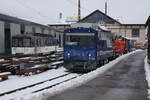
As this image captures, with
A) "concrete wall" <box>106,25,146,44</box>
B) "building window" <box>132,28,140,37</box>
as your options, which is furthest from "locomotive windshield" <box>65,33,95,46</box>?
"building window" <box>132,28,140,37</box>

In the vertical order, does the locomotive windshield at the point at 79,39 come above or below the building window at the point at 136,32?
below

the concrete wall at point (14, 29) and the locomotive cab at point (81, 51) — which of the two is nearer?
the locomotive cab at point (81, 51)

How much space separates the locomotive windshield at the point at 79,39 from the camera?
19506mm

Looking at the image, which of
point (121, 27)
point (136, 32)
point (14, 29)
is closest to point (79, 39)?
point (14, 29)

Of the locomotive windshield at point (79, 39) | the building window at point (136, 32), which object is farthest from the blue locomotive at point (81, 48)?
the building window at point (136, 32)

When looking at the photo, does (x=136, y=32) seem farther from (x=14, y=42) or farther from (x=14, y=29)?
(x=14, y=42)

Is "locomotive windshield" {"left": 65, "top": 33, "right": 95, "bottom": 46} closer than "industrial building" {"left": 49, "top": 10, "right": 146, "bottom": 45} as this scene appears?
Yes

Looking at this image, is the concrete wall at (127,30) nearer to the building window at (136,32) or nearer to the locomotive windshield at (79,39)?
the building window at (136,32)

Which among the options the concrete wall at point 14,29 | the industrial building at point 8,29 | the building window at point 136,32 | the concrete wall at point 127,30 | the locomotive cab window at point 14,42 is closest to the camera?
A: the locomotive cab window at point 14,42

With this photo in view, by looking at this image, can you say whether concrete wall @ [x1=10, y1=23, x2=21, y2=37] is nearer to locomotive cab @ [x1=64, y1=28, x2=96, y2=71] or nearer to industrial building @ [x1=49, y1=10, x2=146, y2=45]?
locomotive cab @ [x1=64, y1=28, x2=96, y2=71]

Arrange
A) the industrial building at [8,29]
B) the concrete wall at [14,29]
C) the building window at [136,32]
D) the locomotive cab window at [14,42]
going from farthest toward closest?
the building window at [136,32]
the concrete wall at [14,29]
the industrial building at [8,29]
the locomotive cab window at [14,42]

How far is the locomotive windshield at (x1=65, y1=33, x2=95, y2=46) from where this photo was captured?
19.5 meters

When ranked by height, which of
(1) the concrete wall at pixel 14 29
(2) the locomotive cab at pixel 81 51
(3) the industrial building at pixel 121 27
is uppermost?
(3) the industrial building at pixel 121 27

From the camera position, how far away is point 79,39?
19.7 metres
